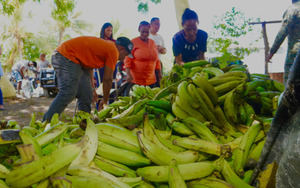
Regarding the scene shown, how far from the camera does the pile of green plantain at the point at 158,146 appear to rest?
940 millimetres

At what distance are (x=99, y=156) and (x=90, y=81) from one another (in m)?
2.89

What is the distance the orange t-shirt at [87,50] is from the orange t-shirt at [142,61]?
1.38 meters

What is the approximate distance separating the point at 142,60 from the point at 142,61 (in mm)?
21

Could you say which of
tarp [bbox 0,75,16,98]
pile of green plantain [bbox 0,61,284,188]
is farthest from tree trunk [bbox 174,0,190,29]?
tarp [bbox 0,75,16,98]

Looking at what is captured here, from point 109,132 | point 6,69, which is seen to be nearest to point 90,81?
point 109,132

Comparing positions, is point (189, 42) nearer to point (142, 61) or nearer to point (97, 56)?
point (142, 61)

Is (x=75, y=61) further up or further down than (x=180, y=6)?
further down

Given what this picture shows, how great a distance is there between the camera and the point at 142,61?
4.84 metres

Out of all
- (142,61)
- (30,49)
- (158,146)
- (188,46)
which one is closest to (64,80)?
(142,61)

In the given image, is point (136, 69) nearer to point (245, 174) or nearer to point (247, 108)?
point (247, 108)

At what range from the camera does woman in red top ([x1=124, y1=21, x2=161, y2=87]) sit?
4.77 meters

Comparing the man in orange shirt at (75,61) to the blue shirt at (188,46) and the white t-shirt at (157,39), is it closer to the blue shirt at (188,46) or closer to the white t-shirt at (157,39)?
the blue shirt at (188,46)

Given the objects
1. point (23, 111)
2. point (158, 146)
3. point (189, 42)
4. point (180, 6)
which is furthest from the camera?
point (23, 111)

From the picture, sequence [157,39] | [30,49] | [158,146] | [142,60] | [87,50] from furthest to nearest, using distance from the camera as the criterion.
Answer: [30,49] < [157,39] < [142,60] < [87,50] < [158,146]
